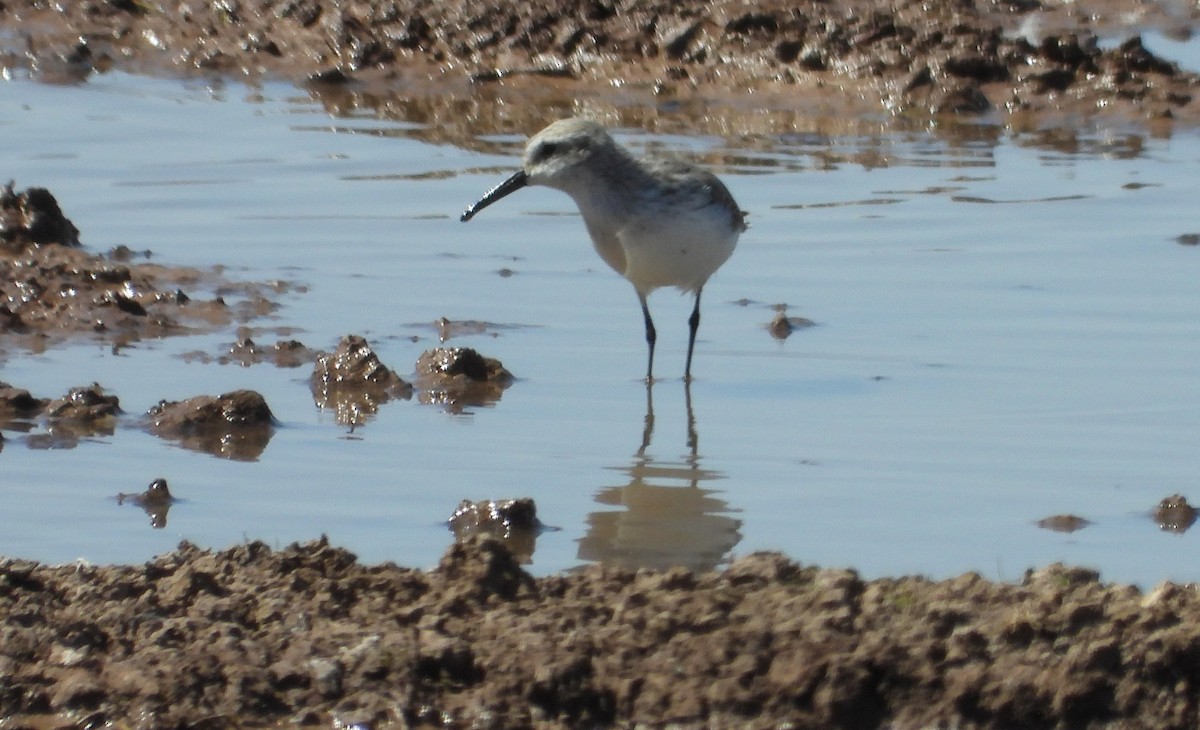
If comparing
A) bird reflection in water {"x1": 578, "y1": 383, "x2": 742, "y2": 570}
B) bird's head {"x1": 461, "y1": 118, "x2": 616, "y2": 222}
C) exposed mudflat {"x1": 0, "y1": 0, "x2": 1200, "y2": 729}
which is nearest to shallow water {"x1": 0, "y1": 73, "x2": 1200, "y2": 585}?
bird reflection in water {"x1": 578, "y1": 383, "x2": 742, "y2": 570}

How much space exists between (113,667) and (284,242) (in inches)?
228

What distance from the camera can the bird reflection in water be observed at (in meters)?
5.88

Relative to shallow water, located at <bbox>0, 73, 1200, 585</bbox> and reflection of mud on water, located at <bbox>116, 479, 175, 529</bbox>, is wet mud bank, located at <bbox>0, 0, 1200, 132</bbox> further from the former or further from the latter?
reflection of mud on water, located at <bbox>116, 479, 175, 529</bbox>

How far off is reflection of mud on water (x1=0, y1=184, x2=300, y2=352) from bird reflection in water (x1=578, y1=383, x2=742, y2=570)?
252 cm

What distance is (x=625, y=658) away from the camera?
4.34m

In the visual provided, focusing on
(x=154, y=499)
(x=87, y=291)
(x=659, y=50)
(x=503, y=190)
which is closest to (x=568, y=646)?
(x=154, y=499)

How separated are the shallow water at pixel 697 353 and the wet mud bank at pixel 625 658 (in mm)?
1081

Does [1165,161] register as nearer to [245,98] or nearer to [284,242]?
[284,242]

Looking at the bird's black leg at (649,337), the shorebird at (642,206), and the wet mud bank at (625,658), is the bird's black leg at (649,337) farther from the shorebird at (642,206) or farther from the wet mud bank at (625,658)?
the wet mud bank at (625,658)

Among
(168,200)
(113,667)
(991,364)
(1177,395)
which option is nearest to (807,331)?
(991,364)

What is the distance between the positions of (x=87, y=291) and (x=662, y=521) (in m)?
3.52

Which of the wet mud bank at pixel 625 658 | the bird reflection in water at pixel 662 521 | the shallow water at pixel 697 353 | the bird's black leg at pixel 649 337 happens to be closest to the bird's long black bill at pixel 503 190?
the shallow water at pixel 697 353

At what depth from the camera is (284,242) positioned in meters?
10.0

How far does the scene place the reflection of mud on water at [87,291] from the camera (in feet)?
27.8
